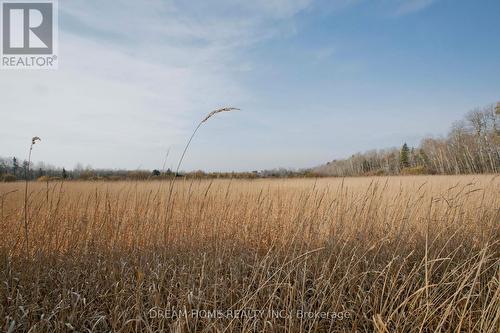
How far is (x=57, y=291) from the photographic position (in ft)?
7.08

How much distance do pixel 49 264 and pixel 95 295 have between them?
748 mm

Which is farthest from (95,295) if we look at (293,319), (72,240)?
(293,319)

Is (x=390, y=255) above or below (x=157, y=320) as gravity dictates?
above

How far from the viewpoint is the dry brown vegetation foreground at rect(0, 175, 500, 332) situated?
5.73ft

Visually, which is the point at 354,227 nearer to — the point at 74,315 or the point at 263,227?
Answer: the point at 263,227

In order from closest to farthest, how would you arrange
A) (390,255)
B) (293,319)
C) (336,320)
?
(293,319)
(336,320)
(390,255)

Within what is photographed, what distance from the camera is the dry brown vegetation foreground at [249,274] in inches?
68.7

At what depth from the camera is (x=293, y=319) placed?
5.65 feet

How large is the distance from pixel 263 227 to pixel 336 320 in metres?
1.65

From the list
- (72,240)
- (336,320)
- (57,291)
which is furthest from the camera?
(72,240)

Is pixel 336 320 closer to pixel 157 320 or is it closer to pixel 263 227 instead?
pixel 157 320

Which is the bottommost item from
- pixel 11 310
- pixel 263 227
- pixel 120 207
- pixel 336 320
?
pixel 336 320

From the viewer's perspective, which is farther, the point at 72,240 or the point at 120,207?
the point at 120,207

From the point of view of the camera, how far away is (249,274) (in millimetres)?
2580
